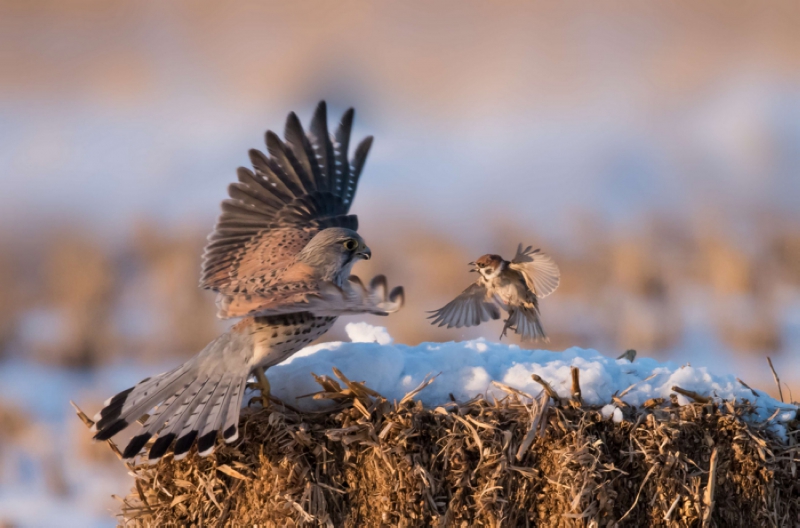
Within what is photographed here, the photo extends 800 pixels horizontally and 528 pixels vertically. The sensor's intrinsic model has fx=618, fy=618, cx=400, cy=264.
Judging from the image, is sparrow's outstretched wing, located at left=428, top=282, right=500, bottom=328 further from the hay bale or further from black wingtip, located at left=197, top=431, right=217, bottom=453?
black wingtip, located at left=197, top=431, right=217, bottom=453

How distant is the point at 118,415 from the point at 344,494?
71 centimetres

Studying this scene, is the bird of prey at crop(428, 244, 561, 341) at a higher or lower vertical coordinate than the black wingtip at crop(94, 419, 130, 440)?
higher

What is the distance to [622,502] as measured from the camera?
162 cm

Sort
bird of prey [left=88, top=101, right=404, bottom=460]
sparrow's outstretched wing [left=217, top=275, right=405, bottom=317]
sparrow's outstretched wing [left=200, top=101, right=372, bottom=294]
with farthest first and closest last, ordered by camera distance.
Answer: sparrow's outstretched wing [left=200, top=101, right=372, bottom=294], bird of prey [left=88, top=101, right=404, bottom=460], sparrow's outstretched wing [left=217, top=275, right=405, bottom=317]

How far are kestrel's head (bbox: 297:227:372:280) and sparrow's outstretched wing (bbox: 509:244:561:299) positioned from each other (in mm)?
800

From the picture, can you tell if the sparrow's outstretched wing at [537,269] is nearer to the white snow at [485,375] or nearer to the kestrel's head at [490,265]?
the kestrel's head at [490,265]

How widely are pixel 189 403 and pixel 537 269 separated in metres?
1.53

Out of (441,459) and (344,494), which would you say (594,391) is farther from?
(344,494)

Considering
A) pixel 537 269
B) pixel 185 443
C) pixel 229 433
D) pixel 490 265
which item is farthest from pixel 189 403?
pixel 537 269

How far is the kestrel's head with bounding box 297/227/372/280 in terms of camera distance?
7.00 feet

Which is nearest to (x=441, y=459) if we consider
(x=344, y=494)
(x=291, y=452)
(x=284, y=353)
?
(x=344, y=494)

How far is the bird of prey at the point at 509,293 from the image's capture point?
2660 mm

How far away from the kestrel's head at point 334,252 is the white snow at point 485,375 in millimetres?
289

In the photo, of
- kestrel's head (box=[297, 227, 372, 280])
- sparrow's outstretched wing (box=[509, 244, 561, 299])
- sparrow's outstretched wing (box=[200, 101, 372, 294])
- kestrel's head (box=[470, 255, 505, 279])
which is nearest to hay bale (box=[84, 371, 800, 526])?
kestrel's head (box=[297, 227, 372, 280])
